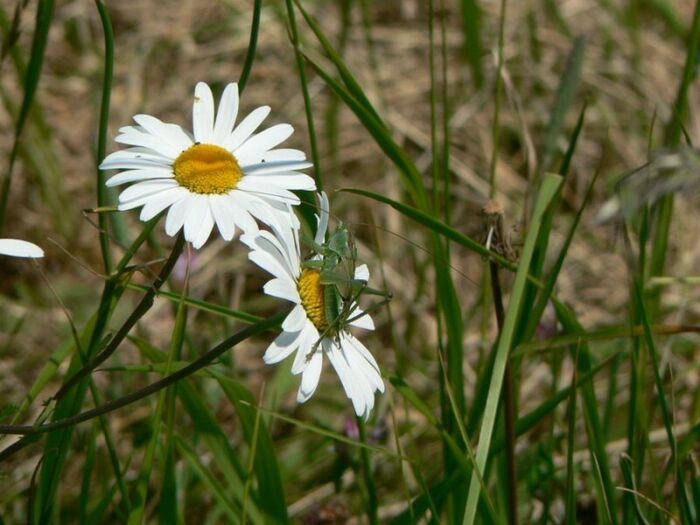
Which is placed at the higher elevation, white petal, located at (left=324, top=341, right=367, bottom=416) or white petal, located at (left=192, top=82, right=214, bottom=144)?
white petal, located at (left=192, top=82, right=214, bottom=144)

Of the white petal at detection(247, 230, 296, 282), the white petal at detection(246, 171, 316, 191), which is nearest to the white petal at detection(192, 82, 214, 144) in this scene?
the white petal at detection(246, 171, 316, 191)

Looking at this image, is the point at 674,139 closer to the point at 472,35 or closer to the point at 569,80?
the point at 569,80

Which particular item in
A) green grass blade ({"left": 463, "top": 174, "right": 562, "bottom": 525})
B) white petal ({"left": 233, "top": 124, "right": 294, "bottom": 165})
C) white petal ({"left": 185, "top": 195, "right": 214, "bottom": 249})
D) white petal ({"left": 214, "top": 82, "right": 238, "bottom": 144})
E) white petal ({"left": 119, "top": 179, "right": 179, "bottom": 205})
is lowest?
green grass blade ({"left": 463, "top": 174, "right": 562, "bottom": 525})

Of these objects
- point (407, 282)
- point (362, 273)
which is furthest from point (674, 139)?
point (407, 282)

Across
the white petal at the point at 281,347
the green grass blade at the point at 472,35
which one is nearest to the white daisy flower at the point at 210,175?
the white petal at the point at 281,347

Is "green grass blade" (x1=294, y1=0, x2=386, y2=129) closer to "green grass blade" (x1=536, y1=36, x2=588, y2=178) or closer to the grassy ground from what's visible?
the grassy ground

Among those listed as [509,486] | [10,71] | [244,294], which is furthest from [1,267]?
[509,486]
